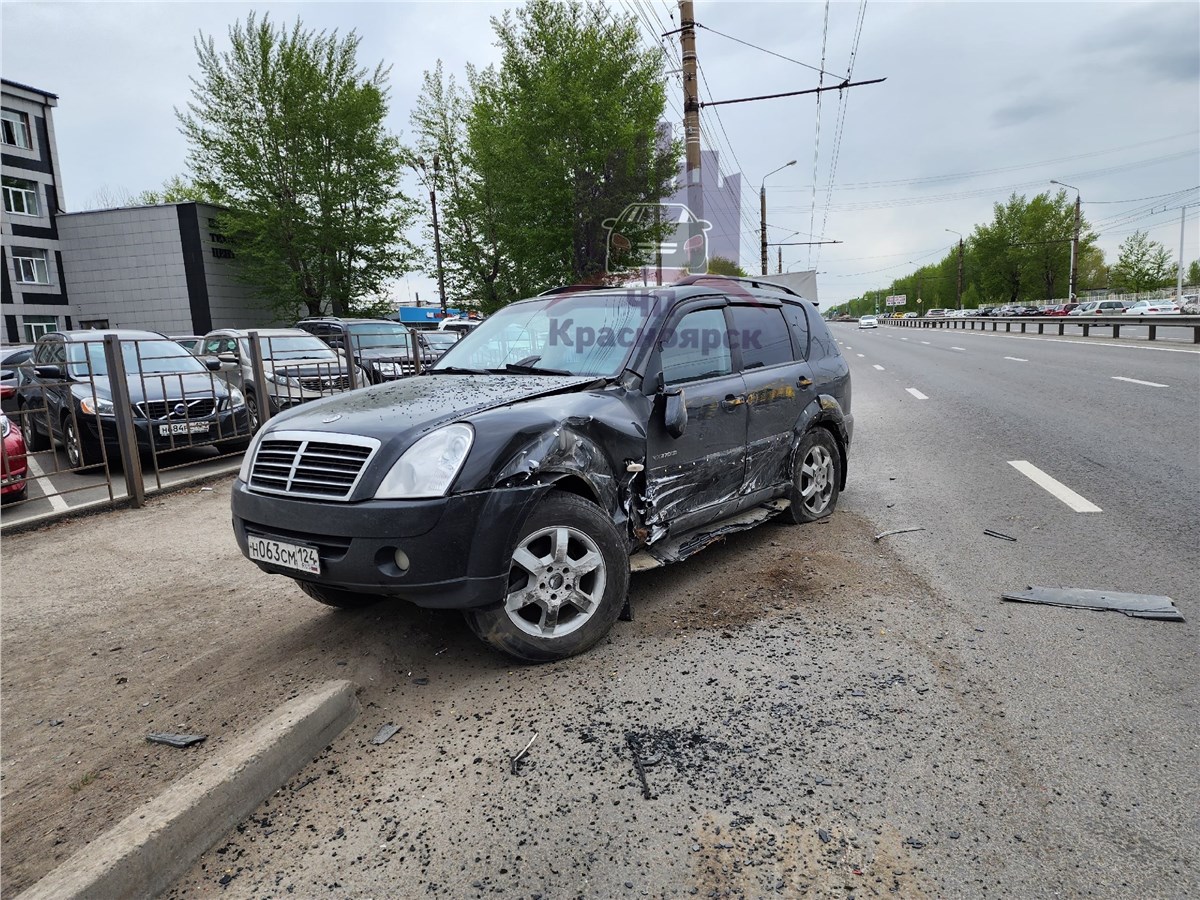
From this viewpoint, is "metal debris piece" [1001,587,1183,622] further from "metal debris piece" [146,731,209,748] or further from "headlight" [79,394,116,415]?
"headlight" [79,394,116,415]

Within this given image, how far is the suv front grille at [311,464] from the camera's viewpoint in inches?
121

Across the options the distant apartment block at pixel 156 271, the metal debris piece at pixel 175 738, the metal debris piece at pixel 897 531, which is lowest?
the metal debris piece at pixel 175 738

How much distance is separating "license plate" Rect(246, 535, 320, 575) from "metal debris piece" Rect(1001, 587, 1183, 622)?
11.3 feet

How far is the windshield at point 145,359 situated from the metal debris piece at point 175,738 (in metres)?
6.22

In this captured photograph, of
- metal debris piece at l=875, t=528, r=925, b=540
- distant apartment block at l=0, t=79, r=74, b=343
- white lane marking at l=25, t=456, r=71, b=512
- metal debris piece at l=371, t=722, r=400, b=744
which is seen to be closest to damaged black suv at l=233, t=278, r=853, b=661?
metal debris piece at l=371, t=722, r=400, b=744

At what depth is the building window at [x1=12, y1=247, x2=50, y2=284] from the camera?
35.1 m

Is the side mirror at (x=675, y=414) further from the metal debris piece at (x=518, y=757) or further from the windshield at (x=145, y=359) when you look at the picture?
the windshield at (x=145, y=359)

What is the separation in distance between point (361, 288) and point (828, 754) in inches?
1337

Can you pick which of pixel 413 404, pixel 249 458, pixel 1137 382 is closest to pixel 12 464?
pixel 249 458

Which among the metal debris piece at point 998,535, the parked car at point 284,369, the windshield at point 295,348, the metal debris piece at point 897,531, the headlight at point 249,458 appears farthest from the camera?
the windshield at point 295,348

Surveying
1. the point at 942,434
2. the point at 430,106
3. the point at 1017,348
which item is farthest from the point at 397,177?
the point at 942,434

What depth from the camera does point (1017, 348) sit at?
24031mm

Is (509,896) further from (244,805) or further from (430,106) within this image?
(430,106)

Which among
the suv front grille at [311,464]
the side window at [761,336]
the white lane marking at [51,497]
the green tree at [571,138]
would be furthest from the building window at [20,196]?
the side window at [761,336]
